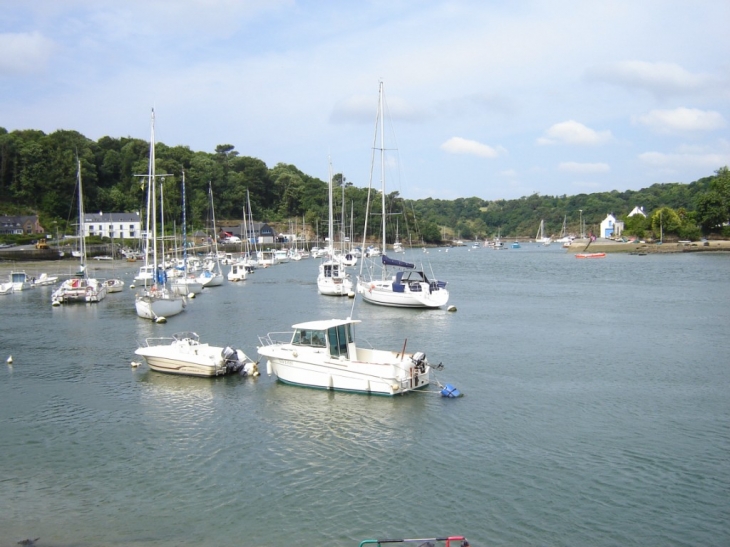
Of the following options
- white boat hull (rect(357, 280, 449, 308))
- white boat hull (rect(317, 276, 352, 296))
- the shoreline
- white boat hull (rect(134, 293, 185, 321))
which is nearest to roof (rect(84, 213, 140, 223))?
white boat hull (rect(317, 276, 352, 296))

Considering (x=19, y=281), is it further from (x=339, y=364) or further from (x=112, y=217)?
Result: (x=112, y=217)

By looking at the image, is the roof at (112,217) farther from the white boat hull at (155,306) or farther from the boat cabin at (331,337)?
the boat cabin at (331,337)

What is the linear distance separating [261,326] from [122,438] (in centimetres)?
2462

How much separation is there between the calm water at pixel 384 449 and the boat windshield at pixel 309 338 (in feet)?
6.64

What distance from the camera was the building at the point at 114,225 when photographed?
153250mm

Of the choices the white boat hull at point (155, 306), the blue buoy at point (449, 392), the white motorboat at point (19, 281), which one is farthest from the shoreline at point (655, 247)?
the blue buoy at point (449, 392)

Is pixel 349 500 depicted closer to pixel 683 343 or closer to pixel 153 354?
pixel 153 354

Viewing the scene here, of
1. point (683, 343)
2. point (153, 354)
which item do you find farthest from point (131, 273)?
point (683, 343)

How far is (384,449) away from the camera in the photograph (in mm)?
22234

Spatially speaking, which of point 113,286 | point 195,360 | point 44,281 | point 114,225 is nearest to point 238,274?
point 113,286

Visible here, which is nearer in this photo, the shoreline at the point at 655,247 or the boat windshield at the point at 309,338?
the boat windshield at the point at 309,338

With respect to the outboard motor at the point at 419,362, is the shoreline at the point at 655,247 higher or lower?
higher

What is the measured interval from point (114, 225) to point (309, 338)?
138529 mm

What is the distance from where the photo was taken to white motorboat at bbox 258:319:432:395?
2777 cm
